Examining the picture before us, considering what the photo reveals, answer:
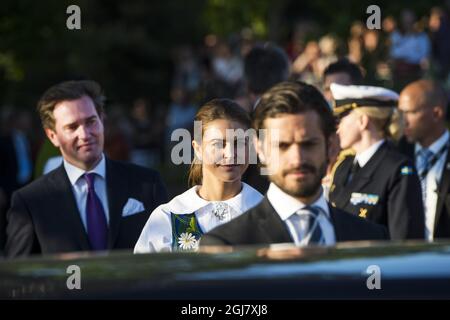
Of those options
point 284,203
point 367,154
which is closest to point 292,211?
point 284,203

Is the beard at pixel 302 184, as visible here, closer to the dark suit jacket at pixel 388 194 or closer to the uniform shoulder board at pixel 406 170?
the dark suit jacket at pixel 388 194

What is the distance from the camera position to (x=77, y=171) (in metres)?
6.37

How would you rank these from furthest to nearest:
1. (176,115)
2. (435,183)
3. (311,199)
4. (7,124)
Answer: (176,115)
(7,124)
(435,183)
(311,199)

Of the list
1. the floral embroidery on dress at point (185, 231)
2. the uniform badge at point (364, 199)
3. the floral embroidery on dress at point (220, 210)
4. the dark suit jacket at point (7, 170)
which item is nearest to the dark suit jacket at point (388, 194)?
the uniform badge at point (364, 199)

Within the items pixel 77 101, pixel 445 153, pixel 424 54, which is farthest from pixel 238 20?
pixel 77 101

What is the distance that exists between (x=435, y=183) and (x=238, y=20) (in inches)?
605

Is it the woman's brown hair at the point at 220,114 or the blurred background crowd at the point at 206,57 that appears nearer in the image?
the woman's brown hair at the point at 220,114

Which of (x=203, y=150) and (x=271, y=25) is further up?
(x=271, y=25)

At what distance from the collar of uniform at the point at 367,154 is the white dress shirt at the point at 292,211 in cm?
289

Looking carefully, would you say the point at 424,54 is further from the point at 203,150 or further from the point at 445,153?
the point at 203,150

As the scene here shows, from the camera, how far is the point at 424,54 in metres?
18.9

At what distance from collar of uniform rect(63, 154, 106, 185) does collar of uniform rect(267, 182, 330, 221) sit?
2291 mm

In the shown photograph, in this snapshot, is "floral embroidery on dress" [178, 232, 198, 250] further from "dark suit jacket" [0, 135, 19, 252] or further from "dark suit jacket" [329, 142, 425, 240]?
"dark suit jacket" [0, 135, 19, 252]

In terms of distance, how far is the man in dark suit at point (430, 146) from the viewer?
783 centimetres
